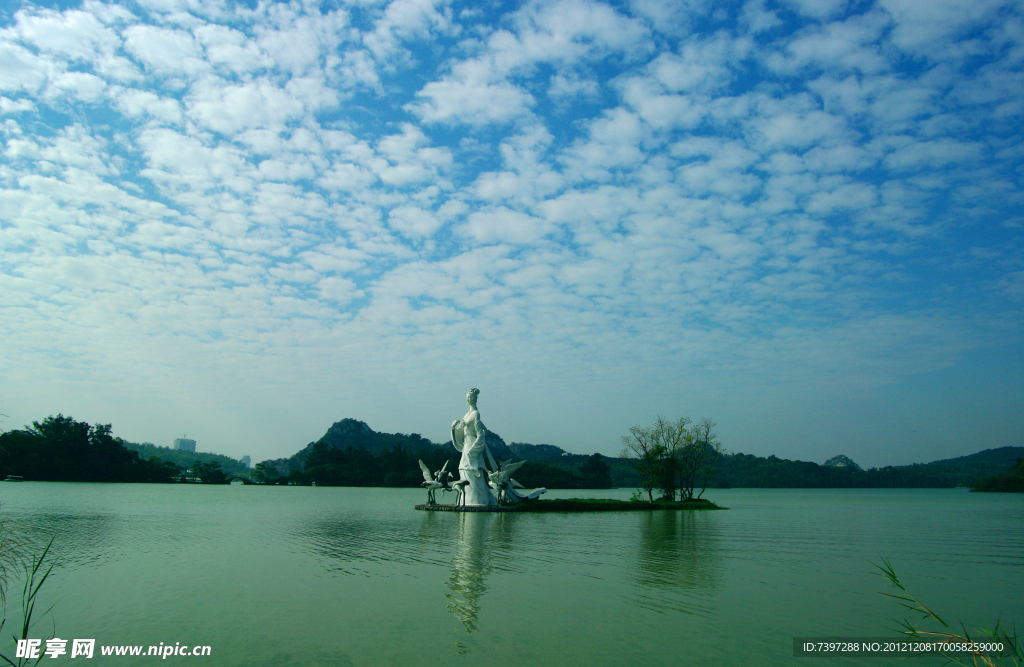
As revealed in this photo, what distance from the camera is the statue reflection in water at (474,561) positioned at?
12.4 metres

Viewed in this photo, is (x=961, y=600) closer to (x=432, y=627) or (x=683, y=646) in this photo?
(x=683, y=646)

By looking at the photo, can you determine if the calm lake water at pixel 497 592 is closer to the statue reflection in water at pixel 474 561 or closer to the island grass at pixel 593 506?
the statue reflection in water at pixel 474 561

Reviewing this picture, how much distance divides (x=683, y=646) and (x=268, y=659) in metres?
6.36

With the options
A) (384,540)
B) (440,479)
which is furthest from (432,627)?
(440,479)

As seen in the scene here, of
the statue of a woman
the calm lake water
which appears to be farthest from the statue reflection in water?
the statue of a woman

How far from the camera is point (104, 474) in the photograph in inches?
3922

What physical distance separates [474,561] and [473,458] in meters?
21.6

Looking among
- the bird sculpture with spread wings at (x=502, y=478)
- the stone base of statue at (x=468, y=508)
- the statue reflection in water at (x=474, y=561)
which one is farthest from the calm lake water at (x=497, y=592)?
the bird sculpture with spread wings at (x=502, y=478)

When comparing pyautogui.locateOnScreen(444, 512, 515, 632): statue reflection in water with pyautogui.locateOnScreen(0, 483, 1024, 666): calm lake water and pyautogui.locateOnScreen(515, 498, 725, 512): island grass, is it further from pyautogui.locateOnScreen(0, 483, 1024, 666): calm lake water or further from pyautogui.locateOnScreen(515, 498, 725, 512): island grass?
pyautogui.locateOnScreen(515, 498, 725, 512): island grass

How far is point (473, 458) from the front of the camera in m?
39.8

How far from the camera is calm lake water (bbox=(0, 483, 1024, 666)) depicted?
1002 centimetres

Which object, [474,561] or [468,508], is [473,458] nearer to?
[468,508]

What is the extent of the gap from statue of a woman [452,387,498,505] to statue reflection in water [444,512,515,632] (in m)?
6.30

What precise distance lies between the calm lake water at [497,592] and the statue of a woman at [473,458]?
11807mm
